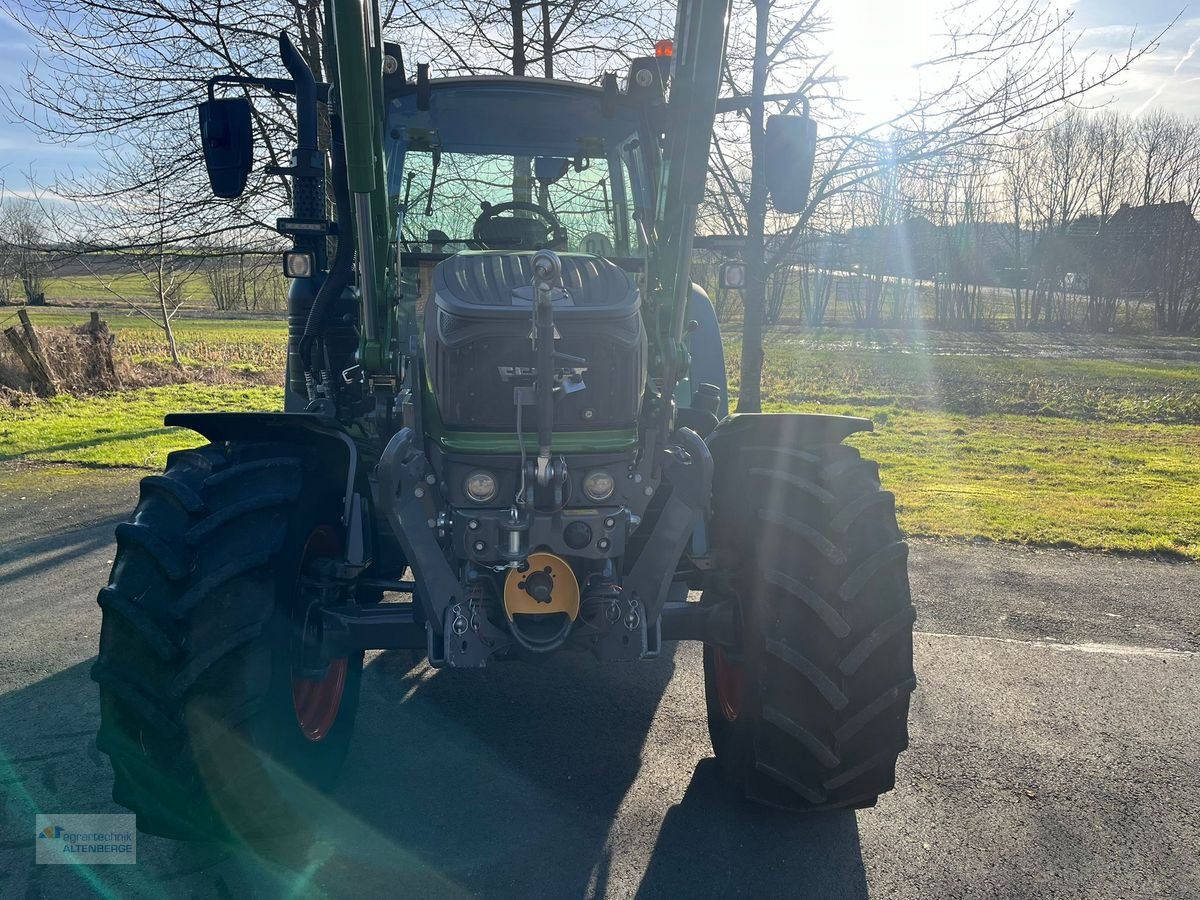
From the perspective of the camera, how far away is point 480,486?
3.07 metres

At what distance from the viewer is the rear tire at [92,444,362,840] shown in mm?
2828

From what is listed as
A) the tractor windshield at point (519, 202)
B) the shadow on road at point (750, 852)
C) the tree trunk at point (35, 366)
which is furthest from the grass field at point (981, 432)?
the shadow on road at point (750, 852)

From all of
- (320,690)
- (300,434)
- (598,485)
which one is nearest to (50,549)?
(320,690)

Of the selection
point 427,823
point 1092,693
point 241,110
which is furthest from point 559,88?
point 1092,693

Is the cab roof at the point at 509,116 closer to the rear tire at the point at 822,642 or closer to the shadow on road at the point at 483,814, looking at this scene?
the rear tire at the point at 822,642

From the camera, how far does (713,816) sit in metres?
3.47

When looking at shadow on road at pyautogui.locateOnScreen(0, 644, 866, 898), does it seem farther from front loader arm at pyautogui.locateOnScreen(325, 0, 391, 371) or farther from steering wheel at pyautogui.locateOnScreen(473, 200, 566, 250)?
steering wheel at pyautogui.locateOnScreen(473, 200, 566, 250)

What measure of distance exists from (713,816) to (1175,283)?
5004 centimetres

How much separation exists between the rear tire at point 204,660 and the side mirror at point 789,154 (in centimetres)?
228

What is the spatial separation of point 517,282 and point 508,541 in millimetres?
845

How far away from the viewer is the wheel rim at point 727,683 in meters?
3.72

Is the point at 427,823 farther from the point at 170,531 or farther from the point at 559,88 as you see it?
the point at 559,88

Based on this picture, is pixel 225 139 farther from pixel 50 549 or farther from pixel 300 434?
pixel 50 549

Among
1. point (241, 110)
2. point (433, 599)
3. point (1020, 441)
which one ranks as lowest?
point (1020, 441)
